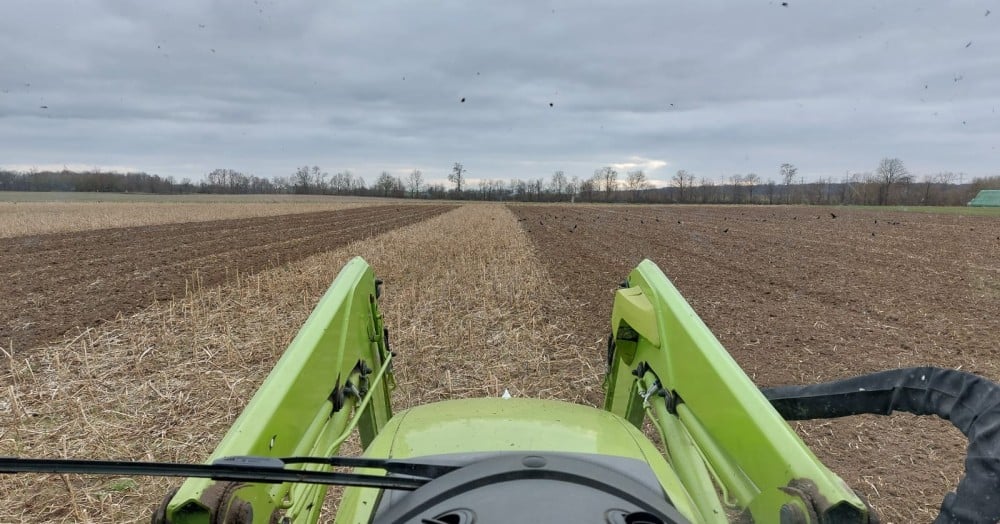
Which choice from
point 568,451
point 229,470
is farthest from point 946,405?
point 229,470

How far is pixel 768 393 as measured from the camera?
1.85 metres

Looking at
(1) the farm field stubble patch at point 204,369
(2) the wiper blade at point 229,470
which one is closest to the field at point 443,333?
(1) the farm field stubble patch at point 204,369

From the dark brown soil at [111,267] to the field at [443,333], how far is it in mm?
81

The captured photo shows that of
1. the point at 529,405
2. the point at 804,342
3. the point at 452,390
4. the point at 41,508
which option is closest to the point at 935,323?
the point at 804,342

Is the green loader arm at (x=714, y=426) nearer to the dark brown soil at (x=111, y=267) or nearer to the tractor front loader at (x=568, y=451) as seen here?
the tractor front loader at (x=568, y=451)

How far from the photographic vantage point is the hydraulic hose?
109 centimetres

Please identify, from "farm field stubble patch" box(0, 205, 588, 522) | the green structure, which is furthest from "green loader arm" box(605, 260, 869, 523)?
the green structure

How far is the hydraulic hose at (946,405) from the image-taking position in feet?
3.59

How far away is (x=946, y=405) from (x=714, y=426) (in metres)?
0.54

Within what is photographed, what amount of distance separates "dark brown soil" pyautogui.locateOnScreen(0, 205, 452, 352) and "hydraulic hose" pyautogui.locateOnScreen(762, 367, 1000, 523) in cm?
813

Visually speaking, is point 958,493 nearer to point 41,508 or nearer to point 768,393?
point 768,393

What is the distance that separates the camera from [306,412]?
65.9 inches

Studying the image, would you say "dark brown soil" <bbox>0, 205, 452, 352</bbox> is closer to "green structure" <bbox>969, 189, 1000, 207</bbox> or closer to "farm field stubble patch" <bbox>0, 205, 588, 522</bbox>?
"farm field stubble patch" <bbox>0, 205, 588, 522</bbox>

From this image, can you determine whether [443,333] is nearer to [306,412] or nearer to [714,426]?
[306,412]
